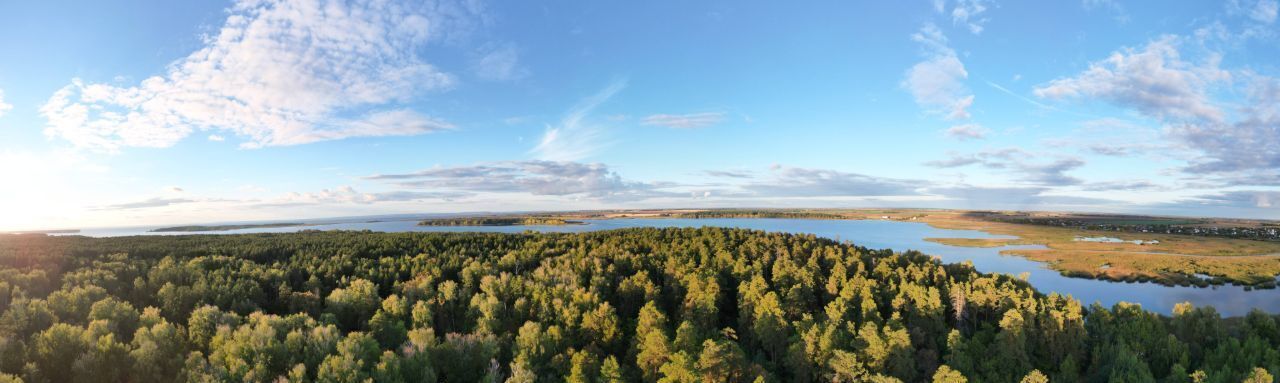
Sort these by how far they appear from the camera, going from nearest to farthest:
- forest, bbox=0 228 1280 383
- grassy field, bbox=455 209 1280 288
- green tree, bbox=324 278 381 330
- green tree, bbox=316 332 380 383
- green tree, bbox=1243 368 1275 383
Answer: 1. green tree, bbox=316 332 380 383
2. green tree, bbox=1243 368 1275 383
3. forest, bbox=0 228 1280 383
4. green tree, bbox=324 278 381 330
5. grassy field, bbox=455 209 1280 288

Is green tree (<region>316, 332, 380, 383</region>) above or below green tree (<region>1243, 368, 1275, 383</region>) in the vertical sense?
above

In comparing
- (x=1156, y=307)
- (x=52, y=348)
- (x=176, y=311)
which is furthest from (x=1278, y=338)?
(x=176, y=311)

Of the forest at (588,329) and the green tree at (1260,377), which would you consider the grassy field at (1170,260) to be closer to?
the forest at (588,329)

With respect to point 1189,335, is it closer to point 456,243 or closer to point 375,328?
point 375,328

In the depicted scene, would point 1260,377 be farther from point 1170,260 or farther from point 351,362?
point 1170,260

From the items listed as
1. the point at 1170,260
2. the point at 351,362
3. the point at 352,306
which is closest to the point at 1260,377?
the point at 351,362

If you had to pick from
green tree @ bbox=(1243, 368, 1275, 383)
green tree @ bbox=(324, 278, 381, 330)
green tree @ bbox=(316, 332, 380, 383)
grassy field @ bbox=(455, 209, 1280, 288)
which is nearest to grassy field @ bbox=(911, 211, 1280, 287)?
grassy field @ bbox=(455, 209, 1280, 288)

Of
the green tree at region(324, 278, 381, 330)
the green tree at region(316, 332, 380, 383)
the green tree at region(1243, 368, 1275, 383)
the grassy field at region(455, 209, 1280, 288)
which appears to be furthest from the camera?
the grassy field at region(455, 209, 1280, 288)

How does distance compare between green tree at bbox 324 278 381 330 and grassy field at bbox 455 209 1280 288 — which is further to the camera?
grassy field at bbox 455 209 1280 288

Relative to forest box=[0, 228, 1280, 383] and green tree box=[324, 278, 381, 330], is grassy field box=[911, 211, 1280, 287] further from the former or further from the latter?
green tree box=[324, 278, 381, 330]
